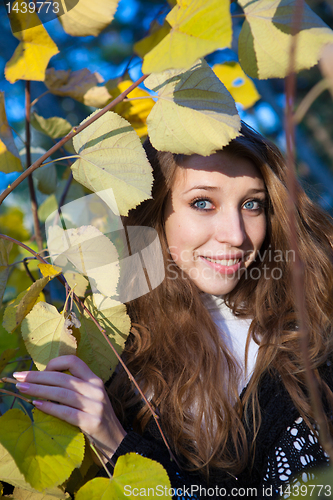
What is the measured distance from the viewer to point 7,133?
23.5 inches

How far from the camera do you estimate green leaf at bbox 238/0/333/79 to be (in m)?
0.42

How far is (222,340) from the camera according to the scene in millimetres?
1063

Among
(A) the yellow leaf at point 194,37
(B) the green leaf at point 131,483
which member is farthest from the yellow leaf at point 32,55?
(B) the green leaf at point 131,483

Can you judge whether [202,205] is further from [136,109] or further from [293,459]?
[293,459]

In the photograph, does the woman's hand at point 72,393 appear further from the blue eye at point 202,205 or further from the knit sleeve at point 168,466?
the blue eye at point 202,205

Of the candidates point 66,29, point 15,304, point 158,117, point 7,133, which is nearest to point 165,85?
point 158,117

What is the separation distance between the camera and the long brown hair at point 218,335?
2.98 ft

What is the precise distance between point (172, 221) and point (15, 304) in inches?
20.1

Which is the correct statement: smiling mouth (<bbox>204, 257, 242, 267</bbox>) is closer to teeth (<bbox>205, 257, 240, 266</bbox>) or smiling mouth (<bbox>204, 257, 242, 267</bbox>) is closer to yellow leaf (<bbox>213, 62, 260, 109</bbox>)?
teeth (<bbox>205, 257, 240, 266</bbox>)

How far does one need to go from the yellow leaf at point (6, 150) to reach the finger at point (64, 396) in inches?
13.2

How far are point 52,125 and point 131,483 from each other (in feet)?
2.47

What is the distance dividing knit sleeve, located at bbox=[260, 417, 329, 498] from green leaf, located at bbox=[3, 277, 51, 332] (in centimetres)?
69

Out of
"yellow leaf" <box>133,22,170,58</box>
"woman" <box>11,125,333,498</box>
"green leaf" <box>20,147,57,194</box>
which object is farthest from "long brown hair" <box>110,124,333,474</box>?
"yellow leaf" <box>133,22,170,58</box>

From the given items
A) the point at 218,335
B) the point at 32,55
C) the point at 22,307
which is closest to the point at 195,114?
the point at 32,55
